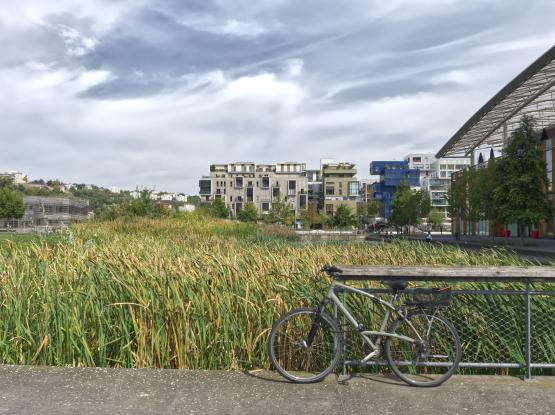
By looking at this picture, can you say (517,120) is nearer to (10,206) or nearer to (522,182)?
(522,182)

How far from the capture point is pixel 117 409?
354cm

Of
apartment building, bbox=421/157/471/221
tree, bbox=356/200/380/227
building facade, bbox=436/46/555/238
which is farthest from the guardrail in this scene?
apartment building, bbox=421/157/471/221

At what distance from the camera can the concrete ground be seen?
3559 mm

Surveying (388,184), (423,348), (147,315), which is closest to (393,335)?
(423,348)

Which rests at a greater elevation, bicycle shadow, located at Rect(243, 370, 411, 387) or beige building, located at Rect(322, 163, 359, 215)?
beige building, located at Rect(322, 163, 359, 215)

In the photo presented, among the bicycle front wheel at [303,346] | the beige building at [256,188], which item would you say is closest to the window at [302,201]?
the beige building at [256,188]

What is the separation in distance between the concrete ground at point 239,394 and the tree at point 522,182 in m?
33.0

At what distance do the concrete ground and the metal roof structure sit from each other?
107 feet

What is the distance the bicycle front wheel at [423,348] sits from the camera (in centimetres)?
412

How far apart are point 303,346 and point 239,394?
0.77 m

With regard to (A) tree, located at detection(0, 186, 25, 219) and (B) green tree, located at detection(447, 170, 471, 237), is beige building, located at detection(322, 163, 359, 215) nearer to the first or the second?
(A) tree, located at detection(0, 186, 25, 219)

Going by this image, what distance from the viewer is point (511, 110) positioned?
156 feet

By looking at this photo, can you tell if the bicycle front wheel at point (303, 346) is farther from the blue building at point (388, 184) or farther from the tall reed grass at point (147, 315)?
the blue building at point (388, 184)

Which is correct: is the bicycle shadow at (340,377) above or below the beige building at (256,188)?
below
